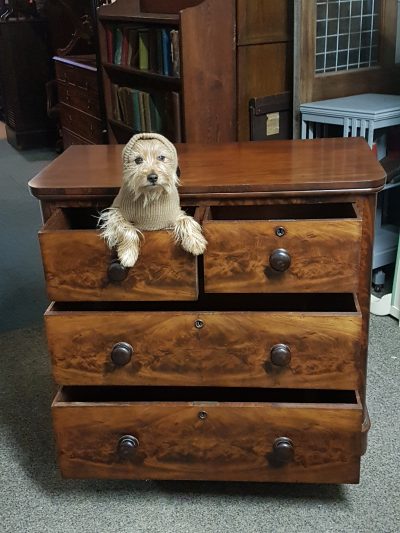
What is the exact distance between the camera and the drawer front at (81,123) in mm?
3816

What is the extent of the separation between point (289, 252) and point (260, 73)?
54.4 inches

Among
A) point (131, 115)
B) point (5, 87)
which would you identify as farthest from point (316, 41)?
point (5, 87)

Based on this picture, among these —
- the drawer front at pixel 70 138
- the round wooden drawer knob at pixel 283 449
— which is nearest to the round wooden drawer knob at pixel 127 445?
the round wooden drawer knob at pixel 283 449

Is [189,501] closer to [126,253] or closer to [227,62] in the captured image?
[126,253]

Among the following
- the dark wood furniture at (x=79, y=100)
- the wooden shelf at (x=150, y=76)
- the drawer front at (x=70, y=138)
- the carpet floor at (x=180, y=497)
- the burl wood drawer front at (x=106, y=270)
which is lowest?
the carpet floor at (x=180, y=497)

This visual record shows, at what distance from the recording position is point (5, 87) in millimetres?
5410

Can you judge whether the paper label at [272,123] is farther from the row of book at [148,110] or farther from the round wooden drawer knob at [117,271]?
the round wooden drawer knob at [117,271]

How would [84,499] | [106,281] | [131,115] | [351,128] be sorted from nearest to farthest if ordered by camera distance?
[106,281], [84,499], [351,128], [131,115]

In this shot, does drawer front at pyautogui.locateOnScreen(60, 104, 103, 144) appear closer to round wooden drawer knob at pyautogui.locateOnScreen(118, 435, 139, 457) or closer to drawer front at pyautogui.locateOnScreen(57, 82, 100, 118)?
drawer front at pyautogui.locateOnScreen(57, 82, 100, 118)

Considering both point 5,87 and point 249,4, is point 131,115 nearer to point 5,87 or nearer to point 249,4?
point 249,4

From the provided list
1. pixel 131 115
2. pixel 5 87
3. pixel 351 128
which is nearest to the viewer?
pixel 351 128

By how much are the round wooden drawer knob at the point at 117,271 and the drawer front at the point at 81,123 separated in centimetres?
266

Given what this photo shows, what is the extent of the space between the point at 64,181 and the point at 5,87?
4517 millimetres

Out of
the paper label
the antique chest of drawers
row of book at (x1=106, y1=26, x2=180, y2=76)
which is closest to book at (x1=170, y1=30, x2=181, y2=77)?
row of book at (x1=106, y1=26, x2=180, y2=76)
